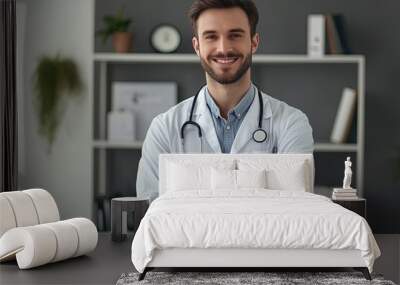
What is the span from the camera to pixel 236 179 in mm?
5930

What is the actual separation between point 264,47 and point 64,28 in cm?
169

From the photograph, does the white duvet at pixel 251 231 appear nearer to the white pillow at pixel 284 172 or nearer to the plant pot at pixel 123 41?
the white pillow at pixel 284 172

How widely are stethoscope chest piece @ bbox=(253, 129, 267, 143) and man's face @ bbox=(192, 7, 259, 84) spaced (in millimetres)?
458

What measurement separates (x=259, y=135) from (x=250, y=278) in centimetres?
180

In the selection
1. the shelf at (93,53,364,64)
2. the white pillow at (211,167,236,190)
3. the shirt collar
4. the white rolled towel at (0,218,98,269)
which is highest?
the shelf at (93,53,364,64)

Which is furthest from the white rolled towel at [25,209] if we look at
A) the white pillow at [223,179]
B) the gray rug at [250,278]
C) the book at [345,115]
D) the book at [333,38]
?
the book at [333,38]

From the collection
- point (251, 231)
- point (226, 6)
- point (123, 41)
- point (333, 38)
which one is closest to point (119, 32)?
point (123, 41)

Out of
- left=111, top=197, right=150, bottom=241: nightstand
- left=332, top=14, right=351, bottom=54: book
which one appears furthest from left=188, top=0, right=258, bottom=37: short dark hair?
left=111, top=197, right=150, bottom=241: nightstand

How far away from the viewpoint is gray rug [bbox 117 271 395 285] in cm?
469

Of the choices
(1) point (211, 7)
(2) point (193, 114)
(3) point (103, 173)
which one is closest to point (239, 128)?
(2) point (193, 114)

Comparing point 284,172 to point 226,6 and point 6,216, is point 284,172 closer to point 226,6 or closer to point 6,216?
point 226,6

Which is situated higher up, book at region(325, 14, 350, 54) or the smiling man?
book at region(325, 14, 350, 54)

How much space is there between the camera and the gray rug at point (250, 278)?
15.4 ft

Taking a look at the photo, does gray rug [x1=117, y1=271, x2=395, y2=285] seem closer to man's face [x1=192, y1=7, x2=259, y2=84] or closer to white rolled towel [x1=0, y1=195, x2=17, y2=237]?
white rolled towel [x1=0, y1=195, x2=17, y2=237]
